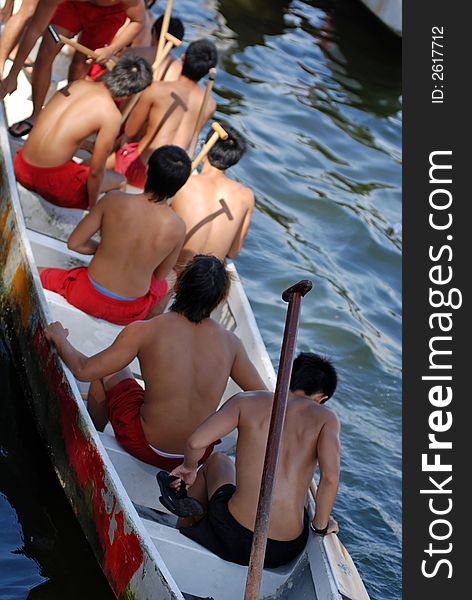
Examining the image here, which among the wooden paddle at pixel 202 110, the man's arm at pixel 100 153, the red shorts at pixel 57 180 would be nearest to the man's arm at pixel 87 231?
the man's arm at pixel 100 153

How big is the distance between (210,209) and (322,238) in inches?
157

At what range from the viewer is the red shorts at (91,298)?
249 inches

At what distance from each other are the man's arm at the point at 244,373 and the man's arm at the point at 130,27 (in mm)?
3152

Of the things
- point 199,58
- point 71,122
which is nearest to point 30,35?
point 71,122

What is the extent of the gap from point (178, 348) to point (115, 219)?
4.05 ft

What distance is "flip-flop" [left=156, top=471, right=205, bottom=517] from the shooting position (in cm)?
479

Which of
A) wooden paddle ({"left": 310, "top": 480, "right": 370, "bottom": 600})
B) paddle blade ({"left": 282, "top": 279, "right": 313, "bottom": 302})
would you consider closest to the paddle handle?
paddle blade ({"left": 282, "top": 279, "right": 313, "bottom": 302})

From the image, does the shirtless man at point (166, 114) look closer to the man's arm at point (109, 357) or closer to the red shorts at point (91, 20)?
the red shorts at point (91, 20)

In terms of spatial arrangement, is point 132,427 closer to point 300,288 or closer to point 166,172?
point 166,172

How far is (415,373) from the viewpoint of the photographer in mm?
6539

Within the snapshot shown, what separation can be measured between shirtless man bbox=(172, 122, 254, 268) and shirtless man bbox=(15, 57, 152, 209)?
57 centimetres

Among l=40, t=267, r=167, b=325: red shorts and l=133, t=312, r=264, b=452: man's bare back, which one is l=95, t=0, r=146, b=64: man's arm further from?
l=133, t=312, r=264, b=452: man's bare back

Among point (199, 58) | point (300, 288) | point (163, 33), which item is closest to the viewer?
point (300, 288)

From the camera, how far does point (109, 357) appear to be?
5176 mm
